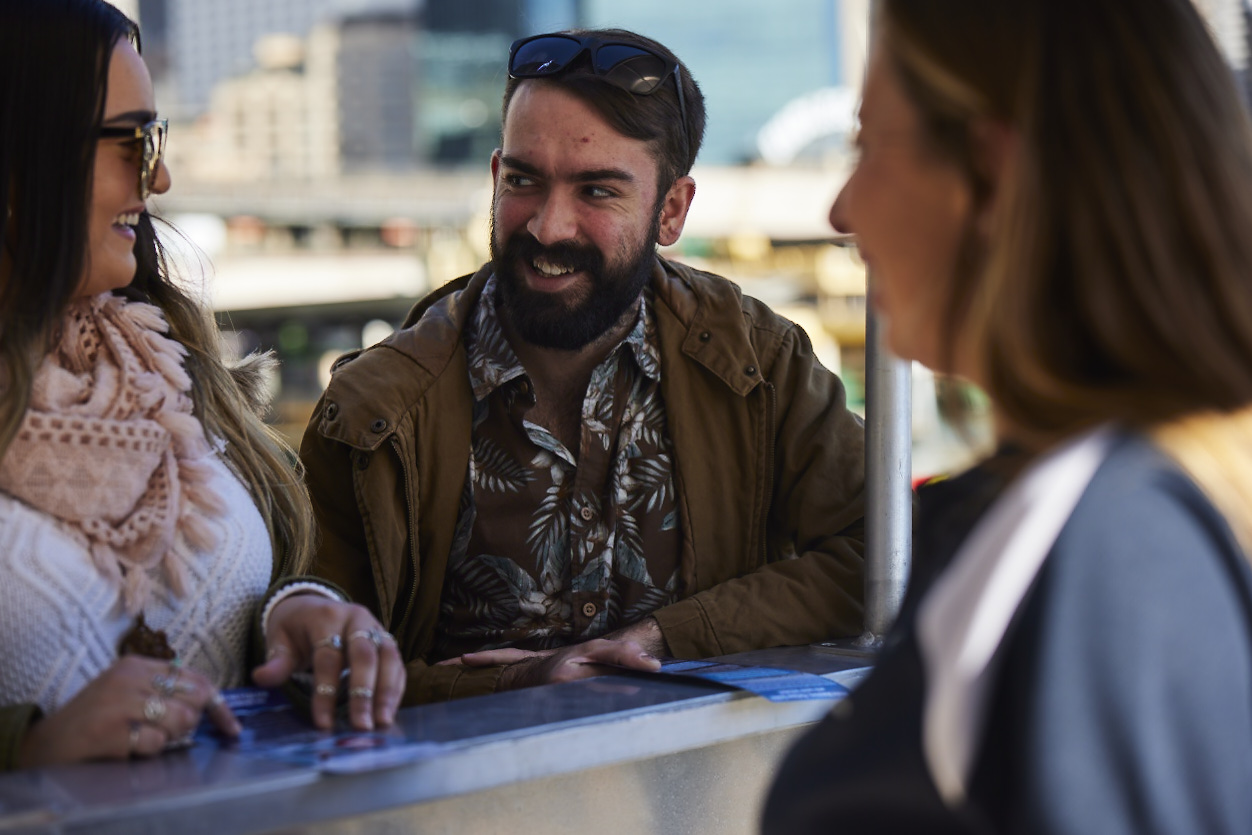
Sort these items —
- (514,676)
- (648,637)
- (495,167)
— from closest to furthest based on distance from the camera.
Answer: (514,676) < (648,637) < (495,167)

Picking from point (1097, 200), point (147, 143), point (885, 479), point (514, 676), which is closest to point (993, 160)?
point (1097, 200)

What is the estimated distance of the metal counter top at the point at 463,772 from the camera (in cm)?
145

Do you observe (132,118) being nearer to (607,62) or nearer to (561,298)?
(561,298)

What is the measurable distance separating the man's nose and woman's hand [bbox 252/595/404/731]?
117cm

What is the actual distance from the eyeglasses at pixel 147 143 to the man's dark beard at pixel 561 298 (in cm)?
98

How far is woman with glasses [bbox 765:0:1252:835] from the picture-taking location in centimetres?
102

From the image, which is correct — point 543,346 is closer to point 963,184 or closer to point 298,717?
point 298,717

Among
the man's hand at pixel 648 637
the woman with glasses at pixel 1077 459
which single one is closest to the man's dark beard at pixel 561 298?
the man's hand at pixel 648 637

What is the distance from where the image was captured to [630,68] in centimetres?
300

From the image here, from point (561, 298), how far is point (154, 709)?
1513mm

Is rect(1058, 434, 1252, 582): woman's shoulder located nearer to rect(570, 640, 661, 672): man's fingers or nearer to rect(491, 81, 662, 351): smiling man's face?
rect(570, 640, 661, 672): man's fingers

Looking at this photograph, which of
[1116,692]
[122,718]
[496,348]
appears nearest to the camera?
[1116,692]

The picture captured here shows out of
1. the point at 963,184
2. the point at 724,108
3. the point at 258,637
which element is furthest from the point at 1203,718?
the point at 724,108

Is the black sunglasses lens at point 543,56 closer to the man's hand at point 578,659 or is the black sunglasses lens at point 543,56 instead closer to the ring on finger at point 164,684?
the man's hand at point 578,659
